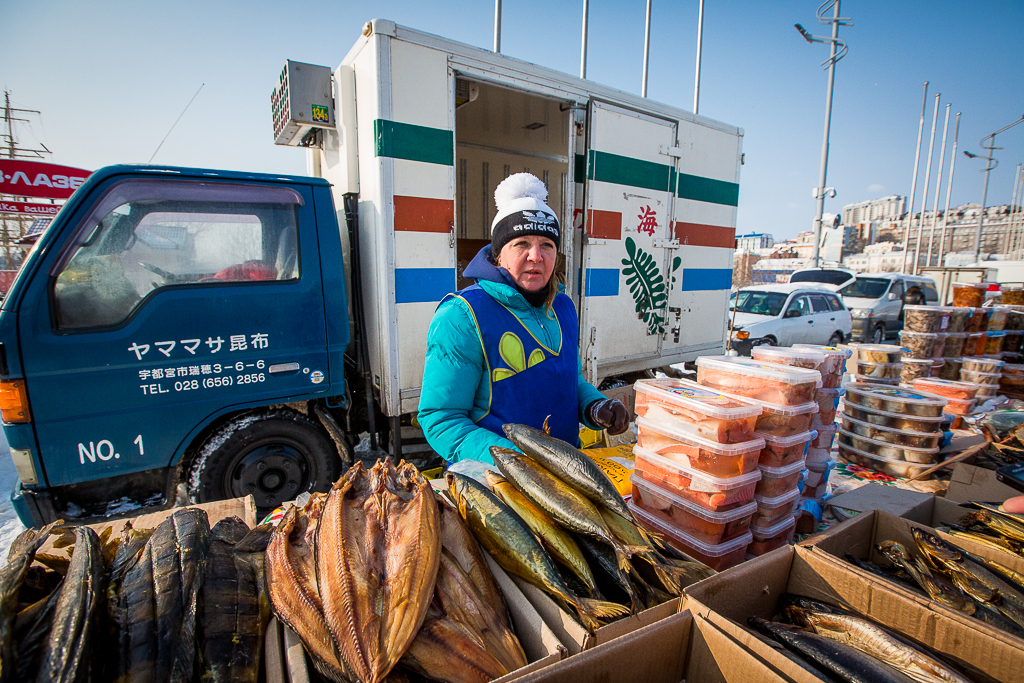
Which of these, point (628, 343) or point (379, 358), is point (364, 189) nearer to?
point (379, 358)

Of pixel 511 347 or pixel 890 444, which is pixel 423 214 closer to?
pixel 511 347

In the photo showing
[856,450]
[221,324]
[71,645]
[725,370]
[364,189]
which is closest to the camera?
[71,645]

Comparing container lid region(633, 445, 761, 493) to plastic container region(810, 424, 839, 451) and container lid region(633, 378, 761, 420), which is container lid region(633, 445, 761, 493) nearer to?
container lid region(633, 378, 761, 420)

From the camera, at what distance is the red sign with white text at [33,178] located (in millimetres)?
9398

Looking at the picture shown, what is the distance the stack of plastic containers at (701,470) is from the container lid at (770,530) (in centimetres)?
9

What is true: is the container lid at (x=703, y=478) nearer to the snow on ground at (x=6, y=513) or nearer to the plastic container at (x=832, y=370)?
the plastic container at (x=832, y=370)

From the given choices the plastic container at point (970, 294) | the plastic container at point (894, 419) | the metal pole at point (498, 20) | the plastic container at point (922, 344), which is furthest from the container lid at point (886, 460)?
the plastic container at point (970, 294)

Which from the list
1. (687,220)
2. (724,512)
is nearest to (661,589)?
(724,512)

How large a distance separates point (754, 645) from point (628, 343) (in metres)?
4.23

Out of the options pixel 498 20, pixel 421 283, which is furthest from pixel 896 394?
pixel 498 20

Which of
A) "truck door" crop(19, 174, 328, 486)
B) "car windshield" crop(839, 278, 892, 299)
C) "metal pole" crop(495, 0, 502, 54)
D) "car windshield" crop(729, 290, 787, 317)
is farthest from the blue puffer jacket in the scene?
"car windshield" crop(839, 278, 892, 299)

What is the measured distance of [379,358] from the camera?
12.2 feet

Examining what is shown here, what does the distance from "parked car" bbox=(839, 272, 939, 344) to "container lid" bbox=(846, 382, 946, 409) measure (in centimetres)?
1078

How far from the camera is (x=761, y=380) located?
225 cm
